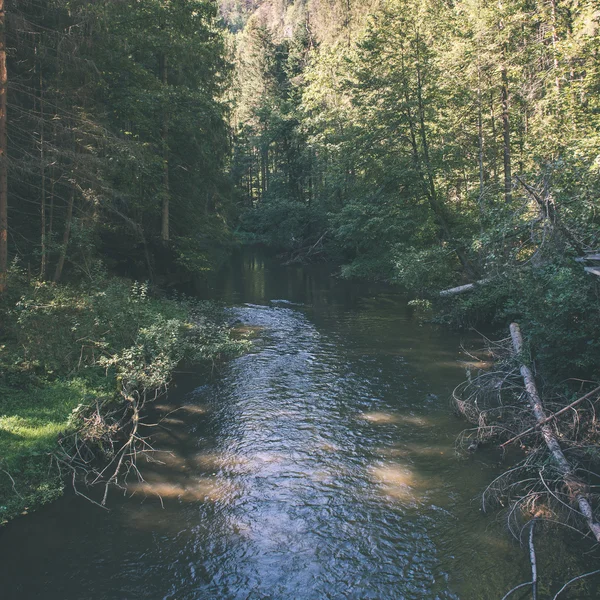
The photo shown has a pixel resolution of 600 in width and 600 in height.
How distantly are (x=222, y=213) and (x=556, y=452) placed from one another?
27.6 m

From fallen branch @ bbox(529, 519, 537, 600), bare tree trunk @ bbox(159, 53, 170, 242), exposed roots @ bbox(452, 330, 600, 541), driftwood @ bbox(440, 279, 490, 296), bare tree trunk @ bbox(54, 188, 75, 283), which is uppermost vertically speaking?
bare tree trunk @ bbox(159, 53, 170, 242)

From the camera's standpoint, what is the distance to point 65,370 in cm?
1085

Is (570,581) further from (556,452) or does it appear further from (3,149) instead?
(3,149)

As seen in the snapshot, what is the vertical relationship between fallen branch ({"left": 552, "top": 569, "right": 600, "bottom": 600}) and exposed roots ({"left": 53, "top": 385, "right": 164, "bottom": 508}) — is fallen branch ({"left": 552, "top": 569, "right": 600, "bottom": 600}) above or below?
below

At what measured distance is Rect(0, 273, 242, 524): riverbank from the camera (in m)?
8.02

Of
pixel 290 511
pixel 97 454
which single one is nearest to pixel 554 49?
pixel 290 511

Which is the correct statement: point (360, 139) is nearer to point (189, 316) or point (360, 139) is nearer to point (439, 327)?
point (439, 327)

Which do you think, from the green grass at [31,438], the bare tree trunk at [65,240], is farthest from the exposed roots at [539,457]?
the bare tree trunk at [65,240]

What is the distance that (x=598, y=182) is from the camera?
9.30m

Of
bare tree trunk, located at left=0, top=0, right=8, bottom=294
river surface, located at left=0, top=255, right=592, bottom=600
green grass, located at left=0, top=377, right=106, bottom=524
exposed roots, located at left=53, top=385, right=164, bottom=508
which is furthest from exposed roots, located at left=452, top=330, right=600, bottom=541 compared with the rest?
bare tree trunk, located at left=0, top=0, right=8, bottom=294

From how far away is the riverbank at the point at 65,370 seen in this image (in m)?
8.02

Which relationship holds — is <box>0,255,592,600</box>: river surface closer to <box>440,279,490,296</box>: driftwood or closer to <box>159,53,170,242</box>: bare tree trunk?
<box>440,279,490,296</box>: driftwood

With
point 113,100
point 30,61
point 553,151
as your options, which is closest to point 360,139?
point 553,151

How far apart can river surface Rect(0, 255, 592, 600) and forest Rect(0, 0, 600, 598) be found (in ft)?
2.48
